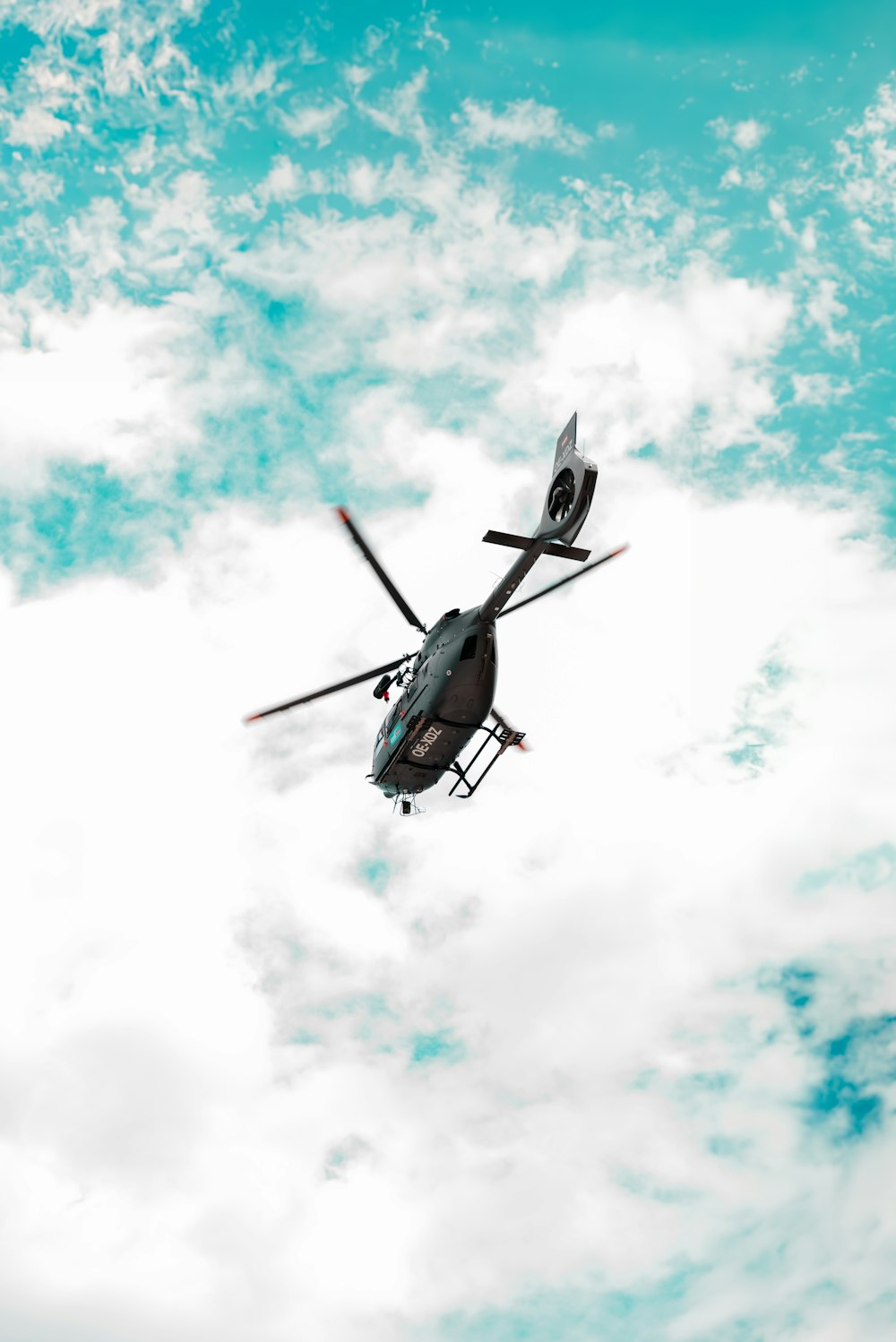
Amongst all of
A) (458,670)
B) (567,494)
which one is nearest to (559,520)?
(567,494)

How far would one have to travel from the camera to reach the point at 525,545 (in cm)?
4366

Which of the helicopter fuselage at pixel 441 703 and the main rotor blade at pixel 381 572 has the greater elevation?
the main rotor blade at pixel 381 572

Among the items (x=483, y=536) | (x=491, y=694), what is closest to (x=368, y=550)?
(x=483, y=536)

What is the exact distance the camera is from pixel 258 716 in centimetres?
5081

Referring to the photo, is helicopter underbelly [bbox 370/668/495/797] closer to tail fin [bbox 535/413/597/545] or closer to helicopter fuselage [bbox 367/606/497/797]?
helicopter fuselage [bbox 367/606/497/797]

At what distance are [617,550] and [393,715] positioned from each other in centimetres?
1559

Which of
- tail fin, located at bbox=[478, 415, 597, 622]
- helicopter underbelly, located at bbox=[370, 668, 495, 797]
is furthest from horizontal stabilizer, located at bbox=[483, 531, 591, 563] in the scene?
helicopter underbelly, located at bbox=[370, 668, 495, 797]

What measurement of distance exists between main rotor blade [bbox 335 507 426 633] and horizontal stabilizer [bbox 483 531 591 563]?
6.47 meters

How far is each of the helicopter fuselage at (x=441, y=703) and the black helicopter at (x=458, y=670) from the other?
0.04 metres

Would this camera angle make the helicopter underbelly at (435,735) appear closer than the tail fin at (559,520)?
No

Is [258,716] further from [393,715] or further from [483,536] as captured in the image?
[483,536]

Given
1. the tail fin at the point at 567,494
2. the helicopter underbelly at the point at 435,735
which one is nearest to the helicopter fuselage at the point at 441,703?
the helicopter underbelly at the point at 435,735

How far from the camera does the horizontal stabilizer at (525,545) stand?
1702 inches

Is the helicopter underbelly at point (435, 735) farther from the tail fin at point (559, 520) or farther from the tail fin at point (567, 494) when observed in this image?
the tail fin at point (567, 494)
